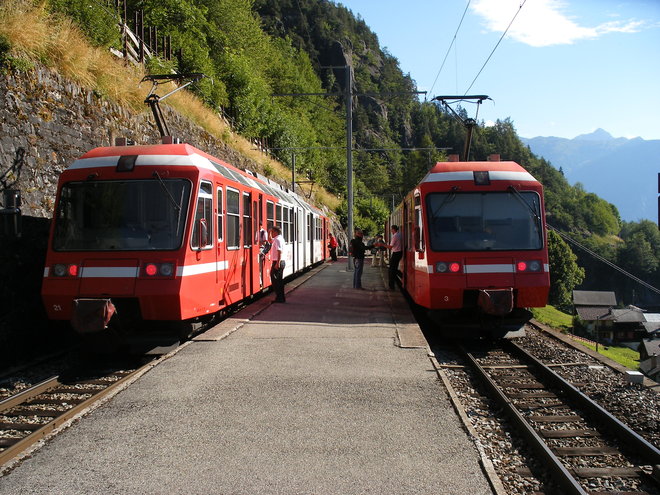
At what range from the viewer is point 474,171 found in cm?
1015

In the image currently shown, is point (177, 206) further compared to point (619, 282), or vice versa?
point (619, 282)

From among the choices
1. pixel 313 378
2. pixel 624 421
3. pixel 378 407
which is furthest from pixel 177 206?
pixel 624 421

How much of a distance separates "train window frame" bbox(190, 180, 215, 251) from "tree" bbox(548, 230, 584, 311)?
90.9m

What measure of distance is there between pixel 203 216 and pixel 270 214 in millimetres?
6101

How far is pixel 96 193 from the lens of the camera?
326 inches

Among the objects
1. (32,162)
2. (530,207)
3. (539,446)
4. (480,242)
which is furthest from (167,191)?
(530,207)

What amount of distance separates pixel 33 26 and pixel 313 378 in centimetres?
902

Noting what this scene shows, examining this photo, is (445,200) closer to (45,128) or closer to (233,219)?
(233,219)

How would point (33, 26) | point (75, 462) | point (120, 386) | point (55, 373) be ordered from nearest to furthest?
point (75, 462), point (120, 386), point (55, 373), point (33, 26)

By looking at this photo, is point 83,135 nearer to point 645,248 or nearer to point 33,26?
point 33,26

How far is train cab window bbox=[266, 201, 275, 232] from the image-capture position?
14214 mm

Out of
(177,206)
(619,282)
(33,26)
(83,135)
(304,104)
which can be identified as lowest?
(619,282)

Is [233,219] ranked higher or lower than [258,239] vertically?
higher

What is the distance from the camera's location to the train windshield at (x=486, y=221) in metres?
9.86
